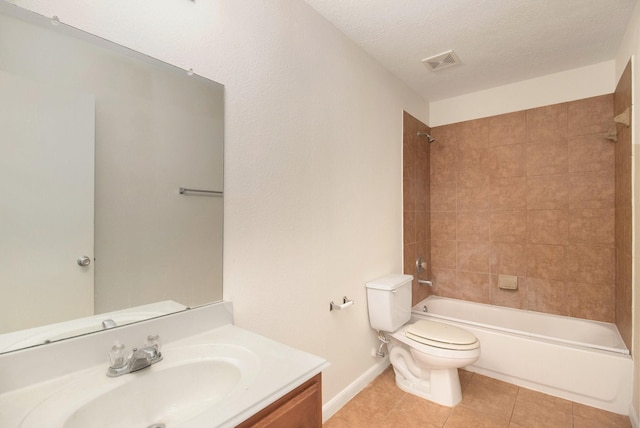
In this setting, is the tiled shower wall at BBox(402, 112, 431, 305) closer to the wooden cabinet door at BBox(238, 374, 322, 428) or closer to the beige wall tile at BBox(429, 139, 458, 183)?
the beige wall tile at BBox(429, 139, 458, 183)

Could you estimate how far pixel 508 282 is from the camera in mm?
2768

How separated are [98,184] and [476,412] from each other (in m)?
2.37

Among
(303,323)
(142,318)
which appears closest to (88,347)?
(142,318)

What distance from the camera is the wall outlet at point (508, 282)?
9.00 ft

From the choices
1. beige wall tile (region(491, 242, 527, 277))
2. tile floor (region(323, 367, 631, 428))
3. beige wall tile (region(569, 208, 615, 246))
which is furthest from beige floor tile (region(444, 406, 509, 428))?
beige wall tile (region(569, 208, 615, 246))

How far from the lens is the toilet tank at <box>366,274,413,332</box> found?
7.00 feet

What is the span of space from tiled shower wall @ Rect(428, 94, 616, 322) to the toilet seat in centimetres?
71

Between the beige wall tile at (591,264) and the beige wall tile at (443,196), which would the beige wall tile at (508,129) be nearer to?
the beige wall tile at (443,196)

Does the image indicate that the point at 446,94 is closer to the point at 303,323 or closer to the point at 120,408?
the point at 303,323

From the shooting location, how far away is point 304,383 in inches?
34.3

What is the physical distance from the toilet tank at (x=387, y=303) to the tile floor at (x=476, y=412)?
46 centimetres

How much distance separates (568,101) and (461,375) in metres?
2.45

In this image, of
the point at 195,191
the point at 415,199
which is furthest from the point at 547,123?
the point at 195,191

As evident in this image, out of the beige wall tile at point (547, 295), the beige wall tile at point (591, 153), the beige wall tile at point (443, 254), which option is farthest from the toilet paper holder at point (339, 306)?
the beige wall tile at point (591, 153)
